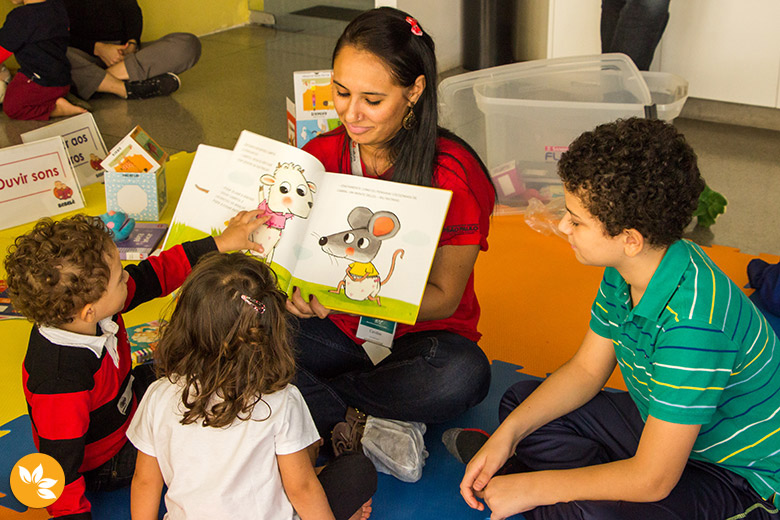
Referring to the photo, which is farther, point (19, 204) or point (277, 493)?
point (19, 204)

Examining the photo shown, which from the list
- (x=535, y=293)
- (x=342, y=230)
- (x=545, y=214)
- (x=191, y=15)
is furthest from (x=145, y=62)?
(x=342, y=230)

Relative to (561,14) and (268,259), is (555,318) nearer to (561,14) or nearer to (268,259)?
(268,259)

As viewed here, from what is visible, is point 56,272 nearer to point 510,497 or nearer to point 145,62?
point 510,497

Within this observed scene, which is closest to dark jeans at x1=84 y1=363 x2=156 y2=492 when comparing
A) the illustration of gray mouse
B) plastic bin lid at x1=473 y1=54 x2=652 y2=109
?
the illustration of gray mouse

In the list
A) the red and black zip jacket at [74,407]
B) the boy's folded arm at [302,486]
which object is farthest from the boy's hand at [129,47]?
the boy's folded arm at [302,486]

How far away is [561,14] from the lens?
3314 mm

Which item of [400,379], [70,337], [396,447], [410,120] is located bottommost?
[396,447]

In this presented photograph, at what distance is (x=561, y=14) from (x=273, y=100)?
1.43 metres

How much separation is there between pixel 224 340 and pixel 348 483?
41 centimetres

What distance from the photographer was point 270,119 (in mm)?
3441

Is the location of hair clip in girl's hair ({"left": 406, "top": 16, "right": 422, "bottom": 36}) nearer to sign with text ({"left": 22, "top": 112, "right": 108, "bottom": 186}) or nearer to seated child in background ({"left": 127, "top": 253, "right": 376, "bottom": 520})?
seated child in background ({"left": 127, "top": 253, "right": 376, "bottom": 520})

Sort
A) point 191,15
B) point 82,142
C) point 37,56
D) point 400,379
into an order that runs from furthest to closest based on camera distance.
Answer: point 191,15, point 37,56, point 82,142, point 400,379

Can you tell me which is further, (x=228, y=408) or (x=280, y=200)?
(x=280, y=200)

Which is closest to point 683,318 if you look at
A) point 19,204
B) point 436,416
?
point 436,416
